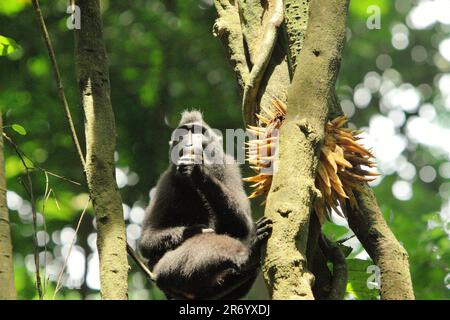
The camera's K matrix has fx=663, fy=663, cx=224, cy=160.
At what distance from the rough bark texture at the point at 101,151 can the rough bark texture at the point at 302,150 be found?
3.12 feet

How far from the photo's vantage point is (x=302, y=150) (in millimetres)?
2930

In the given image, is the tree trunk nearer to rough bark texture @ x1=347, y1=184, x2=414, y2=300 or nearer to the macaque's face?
rough bark texture @ x1=347, y1=184, x2=414, y2=300

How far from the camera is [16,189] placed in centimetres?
907

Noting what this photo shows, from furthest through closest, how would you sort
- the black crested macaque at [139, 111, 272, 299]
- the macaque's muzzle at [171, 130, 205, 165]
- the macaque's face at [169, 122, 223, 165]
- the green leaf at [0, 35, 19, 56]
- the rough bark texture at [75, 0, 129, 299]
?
1. the macaque's face at [169, 122, 223, 165]
2. the macaque's muzzle at [171, 130, 205, 165]
3. the black crested macaque at [139, 111, 272, 299]
4. the green leaf at [0, 35, 19, 56]
5. the rough bark texture at [75, 0, 129, 299]

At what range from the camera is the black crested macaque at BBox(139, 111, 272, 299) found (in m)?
4.75

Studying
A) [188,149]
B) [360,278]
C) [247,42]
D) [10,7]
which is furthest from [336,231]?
[10,7]

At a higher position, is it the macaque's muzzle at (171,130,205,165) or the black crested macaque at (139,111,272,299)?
the macaque's muzzle at (171,130,205,165)

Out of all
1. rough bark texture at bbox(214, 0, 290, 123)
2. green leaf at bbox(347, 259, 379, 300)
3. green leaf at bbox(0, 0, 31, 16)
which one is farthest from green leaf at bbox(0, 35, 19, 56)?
green leaf at bbox(0, 0, 31, 16)

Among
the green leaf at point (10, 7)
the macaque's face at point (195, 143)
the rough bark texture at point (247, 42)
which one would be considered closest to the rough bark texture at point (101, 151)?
the rough bark texture at point (247, 42)

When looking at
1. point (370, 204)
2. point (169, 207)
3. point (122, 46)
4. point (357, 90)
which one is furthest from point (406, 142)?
point (370, 204)

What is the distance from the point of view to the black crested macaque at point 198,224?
Answer: 475 cm

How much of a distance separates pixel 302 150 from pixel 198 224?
2613 mm

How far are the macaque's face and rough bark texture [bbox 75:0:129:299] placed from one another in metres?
1.48
